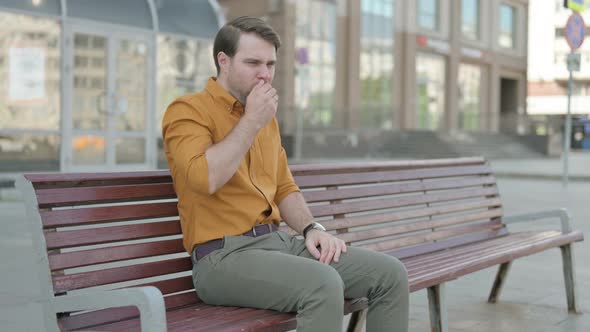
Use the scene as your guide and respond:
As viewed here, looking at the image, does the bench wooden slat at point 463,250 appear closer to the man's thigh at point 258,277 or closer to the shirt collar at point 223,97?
the man's thigh at point 258,277

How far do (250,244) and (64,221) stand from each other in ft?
2.20

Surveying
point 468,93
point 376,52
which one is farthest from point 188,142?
point 468,93

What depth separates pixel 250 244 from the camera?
9.77 ft

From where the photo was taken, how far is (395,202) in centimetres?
452

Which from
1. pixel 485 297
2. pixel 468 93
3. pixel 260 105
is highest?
pixel 468 93

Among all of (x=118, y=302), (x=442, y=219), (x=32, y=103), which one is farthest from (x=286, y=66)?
(x=118, y=302)

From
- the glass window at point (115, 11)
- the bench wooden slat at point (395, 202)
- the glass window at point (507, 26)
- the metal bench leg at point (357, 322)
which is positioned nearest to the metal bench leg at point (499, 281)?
the bench wooden slat at point (395, 202)

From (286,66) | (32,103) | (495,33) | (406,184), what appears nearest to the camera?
(406,184)

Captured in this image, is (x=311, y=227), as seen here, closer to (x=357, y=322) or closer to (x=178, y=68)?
(x=357, y=322)

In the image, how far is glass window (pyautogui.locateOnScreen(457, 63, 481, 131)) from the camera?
1702 inches

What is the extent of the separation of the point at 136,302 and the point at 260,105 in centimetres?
84

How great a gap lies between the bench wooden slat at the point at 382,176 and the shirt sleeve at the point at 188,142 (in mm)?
1032

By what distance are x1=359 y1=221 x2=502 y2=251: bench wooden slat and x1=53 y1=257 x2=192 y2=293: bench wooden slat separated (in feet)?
4.00

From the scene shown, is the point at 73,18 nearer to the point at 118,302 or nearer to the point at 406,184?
the point at 406,184
